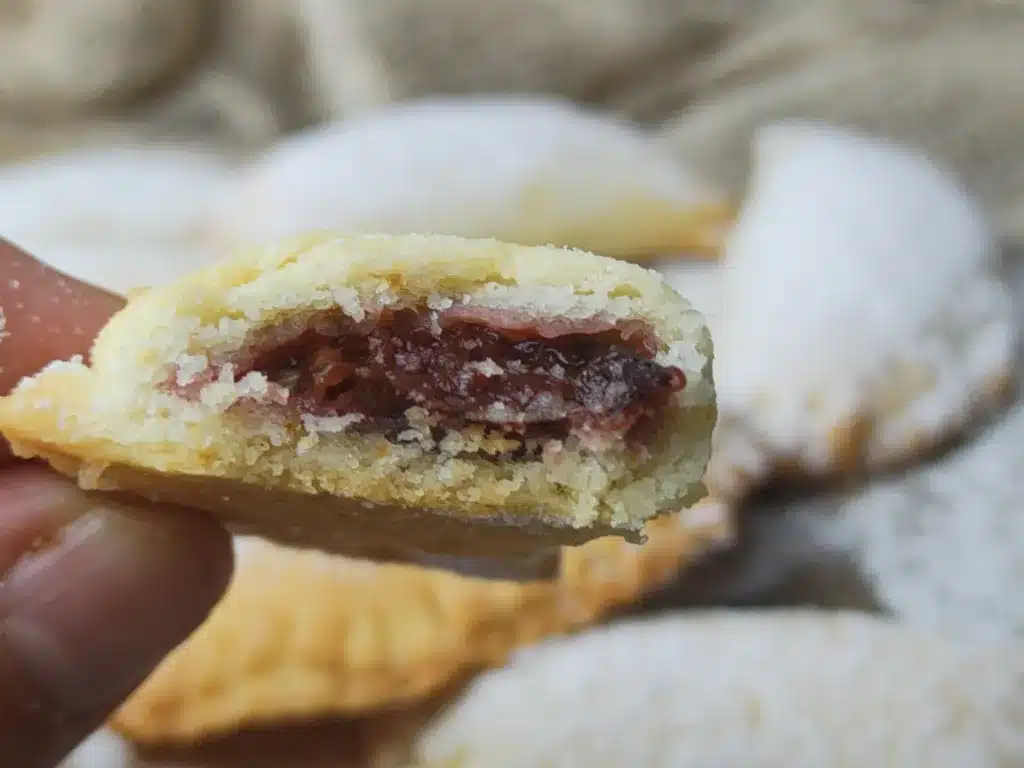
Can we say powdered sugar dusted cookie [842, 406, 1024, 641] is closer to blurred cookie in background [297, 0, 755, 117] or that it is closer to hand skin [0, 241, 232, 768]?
hand skin [0, 241, 232, 768]

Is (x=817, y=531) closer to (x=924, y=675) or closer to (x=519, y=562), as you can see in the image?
(x=924, y=675)

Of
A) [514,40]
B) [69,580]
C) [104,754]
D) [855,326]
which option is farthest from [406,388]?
[514,40]

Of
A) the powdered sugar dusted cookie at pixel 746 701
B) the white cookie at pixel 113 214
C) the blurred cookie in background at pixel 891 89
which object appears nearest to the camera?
the powdered sugar dusted cookie at pixel 746 701

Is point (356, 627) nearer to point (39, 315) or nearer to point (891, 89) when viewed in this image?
point (39, 315)

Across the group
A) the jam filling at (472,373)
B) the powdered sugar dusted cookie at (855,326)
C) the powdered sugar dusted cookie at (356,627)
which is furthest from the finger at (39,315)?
the powdered sugar dusted cookie at (855,326)

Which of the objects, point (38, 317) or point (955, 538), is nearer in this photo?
point (38, 317)

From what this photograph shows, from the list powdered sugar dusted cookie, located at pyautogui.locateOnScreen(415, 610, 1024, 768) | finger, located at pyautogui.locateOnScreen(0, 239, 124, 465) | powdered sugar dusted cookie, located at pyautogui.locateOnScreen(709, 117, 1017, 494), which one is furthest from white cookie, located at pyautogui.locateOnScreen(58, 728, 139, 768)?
powdered sugar dusted cookie, located at pyautogui.locateOnScreen(709, 117, 1017, 494)

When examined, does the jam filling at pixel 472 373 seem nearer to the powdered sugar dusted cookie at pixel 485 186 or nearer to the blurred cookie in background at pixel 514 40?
the powdered sugar dusted cookie at pixel 485 186
